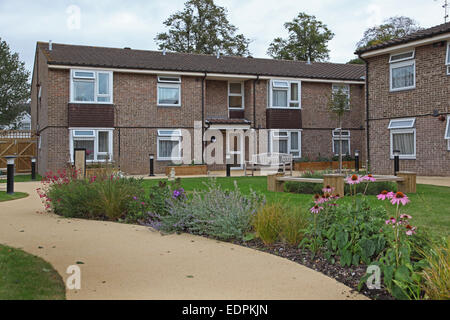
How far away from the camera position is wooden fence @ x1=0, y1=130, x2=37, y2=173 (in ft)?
80.2

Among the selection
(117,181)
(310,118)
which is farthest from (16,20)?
(310,118)

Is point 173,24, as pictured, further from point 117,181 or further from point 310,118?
point 117,181

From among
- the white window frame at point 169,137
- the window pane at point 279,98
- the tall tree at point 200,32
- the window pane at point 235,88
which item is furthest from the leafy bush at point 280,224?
the tall tree at point 200,32

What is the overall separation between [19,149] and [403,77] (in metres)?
20.2

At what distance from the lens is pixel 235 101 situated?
24531 millimetres

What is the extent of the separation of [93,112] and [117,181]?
13.0 m

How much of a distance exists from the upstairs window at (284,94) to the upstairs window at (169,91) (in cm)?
497

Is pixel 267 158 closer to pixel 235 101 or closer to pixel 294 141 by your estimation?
pixel 294 141

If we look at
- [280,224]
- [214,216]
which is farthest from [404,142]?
[280,224]

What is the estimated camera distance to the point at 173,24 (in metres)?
40.9

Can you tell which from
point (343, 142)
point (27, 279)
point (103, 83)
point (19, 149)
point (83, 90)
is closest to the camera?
point (27, 279)

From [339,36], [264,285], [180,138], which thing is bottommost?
[264,285]

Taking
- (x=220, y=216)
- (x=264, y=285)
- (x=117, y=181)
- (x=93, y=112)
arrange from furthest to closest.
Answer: (x=93, y=112), (x=117, y=181), (x=220, y=216), (x=264, y=285)

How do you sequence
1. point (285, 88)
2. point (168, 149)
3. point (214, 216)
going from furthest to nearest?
point (285, 88)
point (168, 149)
point (214, 216)
